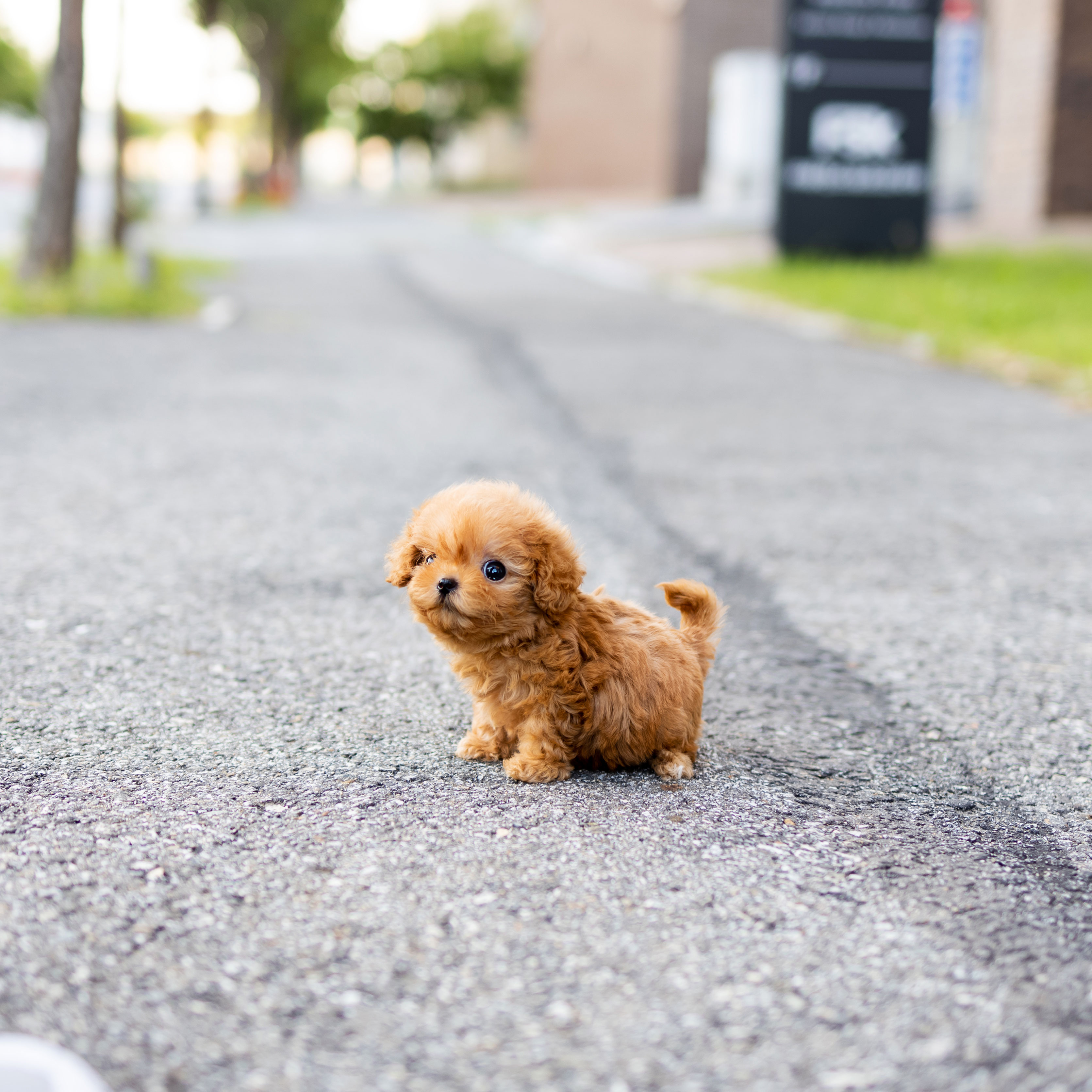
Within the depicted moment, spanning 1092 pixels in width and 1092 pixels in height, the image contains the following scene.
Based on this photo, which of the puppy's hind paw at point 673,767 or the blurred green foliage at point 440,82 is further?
the blurred green foliage at point 440,82

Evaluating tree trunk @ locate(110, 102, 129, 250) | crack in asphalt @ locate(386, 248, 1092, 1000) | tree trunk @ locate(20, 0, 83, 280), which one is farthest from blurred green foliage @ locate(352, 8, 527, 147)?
crack in asphalt @ locate(386, 248, 1092, 1000)

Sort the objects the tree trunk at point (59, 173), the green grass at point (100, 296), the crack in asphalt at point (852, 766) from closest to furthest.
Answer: the crack in asphalt at point (852, 766)
the green grass at point (100, 296)
the tree trunk at point (59, 173)

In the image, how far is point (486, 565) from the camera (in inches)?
102

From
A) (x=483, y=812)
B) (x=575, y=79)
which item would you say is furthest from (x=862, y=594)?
(x=575, y=79)

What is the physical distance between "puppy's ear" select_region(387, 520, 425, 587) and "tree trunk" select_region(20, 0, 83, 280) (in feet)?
39.0

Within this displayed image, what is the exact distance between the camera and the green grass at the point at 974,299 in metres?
9.67

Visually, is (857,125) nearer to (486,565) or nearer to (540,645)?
(540,645)

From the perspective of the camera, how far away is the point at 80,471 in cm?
599

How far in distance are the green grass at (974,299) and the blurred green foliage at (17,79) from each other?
49.7 m

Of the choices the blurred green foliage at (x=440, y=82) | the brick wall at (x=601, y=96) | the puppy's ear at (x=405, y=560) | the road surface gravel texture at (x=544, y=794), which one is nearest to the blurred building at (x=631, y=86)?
the brick wall at (x=601, y=96)

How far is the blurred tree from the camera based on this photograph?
147 feet

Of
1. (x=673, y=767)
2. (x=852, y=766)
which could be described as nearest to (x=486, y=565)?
(x=673, y=767)

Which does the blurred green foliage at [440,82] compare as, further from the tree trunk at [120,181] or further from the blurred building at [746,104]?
the tree trunk at [120,181]

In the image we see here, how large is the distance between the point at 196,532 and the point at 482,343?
6664 millimetres
